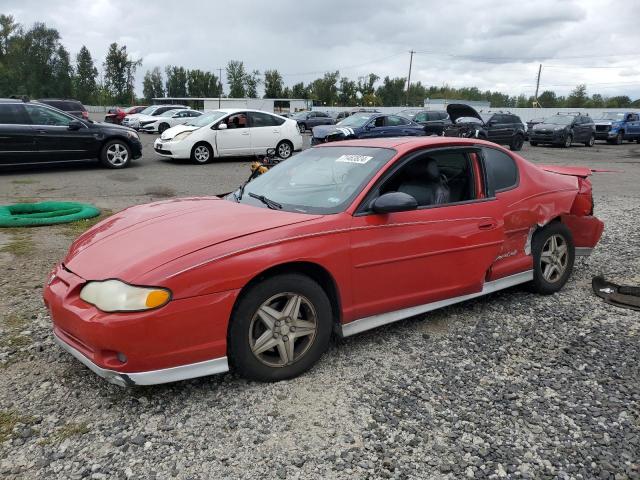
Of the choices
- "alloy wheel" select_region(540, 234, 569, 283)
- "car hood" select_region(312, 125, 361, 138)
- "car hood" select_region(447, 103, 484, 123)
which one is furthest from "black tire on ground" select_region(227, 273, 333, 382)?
"car hood" select_region(447, 103, 484, 123)

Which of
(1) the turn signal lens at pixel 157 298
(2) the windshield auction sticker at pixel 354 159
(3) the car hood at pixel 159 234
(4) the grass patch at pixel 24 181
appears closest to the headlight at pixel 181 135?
(4) the grass patch at pixel 24 181

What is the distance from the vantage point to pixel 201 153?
13.9 m

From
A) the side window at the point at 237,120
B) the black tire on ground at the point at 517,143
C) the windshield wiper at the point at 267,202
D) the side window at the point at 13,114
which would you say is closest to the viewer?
the windshield wiper at the point at 267,202

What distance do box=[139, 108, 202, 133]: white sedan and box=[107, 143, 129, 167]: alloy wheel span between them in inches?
554

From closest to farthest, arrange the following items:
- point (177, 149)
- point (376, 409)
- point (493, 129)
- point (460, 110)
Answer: point (376, 409)
point (177, 149)
point (460, 110)
point (493, 129)

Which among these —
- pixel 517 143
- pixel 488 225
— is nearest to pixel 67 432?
pixel 488 225

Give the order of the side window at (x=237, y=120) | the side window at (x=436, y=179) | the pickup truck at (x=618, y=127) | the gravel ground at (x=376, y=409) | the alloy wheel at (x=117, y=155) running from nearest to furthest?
1. the gravel ground at (x=376, y=409)
2. the side window at (x=436, y=179)
3. the alloy wheel at (x=117, y=155)
4. the side window at (x=237, y=120)
5. the pickup truck at (x=618, y=127)

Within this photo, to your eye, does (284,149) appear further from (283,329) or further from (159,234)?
(283,329)

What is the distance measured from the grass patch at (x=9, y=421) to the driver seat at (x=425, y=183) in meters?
2.65

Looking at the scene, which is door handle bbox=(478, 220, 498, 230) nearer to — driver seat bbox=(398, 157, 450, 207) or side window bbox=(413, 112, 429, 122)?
driver seat bbox=(398, 157, 450, 207)

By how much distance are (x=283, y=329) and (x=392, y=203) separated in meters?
1.05

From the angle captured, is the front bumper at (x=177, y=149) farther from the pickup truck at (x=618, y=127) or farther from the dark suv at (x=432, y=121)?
the pickup truck at (x=618, y=127)

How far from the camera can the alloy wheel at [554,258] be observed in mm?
4594

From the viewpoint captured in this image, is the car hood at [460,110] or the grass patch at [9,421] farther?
the car hood at [460,110]
